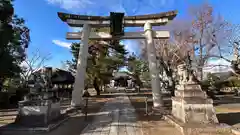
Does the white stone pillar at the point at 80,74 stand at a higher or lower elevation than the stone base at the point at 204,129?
higher

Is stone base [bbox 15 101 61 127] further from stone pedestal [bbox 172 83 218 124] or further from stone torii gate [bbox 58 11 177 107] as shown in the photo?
stone torii gate [bbox 58 11 177 107]

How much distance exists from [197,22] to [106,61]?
9.67 meters

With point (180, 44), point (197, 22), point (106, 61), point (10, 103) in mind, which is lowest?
point (10, 103)

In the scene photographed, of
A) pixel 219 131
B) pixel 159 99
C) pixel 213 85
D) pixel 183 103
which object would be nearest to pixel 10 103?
pixel 159 99

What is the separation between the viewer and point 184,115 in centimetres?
682

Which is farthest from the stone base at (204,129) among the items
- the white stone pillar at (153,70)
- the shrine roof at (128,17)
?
the shrine roof at (128,17)

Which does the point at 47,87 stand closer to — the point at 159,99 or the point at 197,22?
the point at 159,99

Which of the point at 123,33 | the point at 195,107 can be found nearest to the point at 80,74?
the point at 123,33

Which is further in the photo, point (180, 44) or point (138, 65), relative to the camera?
point (138, 65)

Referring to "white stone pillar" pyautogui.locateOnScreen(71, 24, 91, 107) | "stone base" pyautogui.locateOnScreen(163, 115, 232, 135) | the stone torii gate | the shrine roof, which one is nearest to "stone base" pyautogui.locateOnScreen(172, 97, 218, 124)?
"stone base" pyautogui.locateOnScreen(163, 115, 232, 135)

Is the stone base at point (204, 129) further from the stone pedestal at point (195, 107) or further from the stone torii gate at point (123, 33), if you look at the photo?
the stone torii gate at point (123, 33)

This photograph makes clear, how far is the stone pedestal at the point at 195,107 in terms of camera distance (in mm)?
6742

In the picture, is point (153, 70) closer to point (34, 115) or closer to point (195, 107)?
point (195, 107)

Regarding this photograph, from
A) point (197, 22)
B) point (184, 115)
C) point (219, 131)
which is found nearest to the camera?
point (219, 131)
